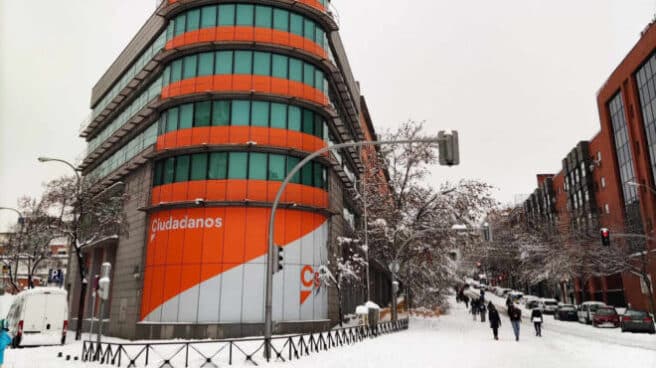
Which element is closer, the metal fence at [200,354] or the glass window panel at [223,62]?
the metal fence at [200,354]

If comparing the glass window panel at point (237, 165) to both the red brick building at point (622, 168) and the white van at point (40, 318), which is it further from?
the red brick building at point (622, 168)

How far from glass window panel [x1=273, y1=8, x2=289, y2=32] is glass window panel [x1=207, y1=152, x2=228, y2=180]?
8.34m

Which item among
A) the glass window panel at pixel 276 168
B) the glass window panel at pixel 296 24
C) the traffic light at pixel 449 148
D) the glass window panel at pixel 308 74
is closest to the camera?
the traffic light at pixel 449 148

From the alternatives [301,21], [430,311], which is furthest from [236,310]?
[430,311]

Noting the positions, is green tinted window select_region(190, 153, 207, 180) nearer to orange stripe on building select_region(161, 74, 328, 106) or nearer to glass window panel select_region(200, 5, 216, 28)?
orange stripe on building select_region(161, 74, 328, 106)

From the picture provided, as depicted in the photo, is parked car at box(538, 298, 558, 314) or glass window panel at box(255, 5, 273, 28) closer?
glass window panel at box(255, 5, 273, 28)

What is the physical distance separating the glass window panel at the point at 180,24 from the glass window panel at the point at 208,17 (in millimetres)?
1491

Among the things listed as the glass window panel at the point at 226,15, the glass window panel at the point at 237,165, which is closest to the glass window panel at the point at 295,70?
the glass window panel at the point at 226,15

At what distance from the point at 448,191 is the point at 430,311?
52.2 feet

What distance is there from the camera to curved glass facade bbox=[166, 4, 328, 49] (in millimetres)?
28562

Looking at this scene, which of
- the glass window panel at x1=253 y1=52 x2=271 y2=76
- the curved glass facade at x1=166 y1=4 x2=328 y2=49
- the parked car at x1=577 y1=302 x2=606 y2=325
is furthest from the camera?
the parked car at x1=577 y1=302 x2=606 y2=325

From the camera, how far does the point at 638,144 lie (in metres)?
48.8

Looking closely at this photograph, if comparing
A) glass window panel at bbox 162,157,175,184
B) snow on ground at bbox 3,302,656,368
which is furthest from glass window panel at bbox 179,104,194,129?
snow on ground at bbox 3,302,656,368

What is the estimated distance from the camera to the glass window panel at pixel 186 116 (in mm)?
27969
